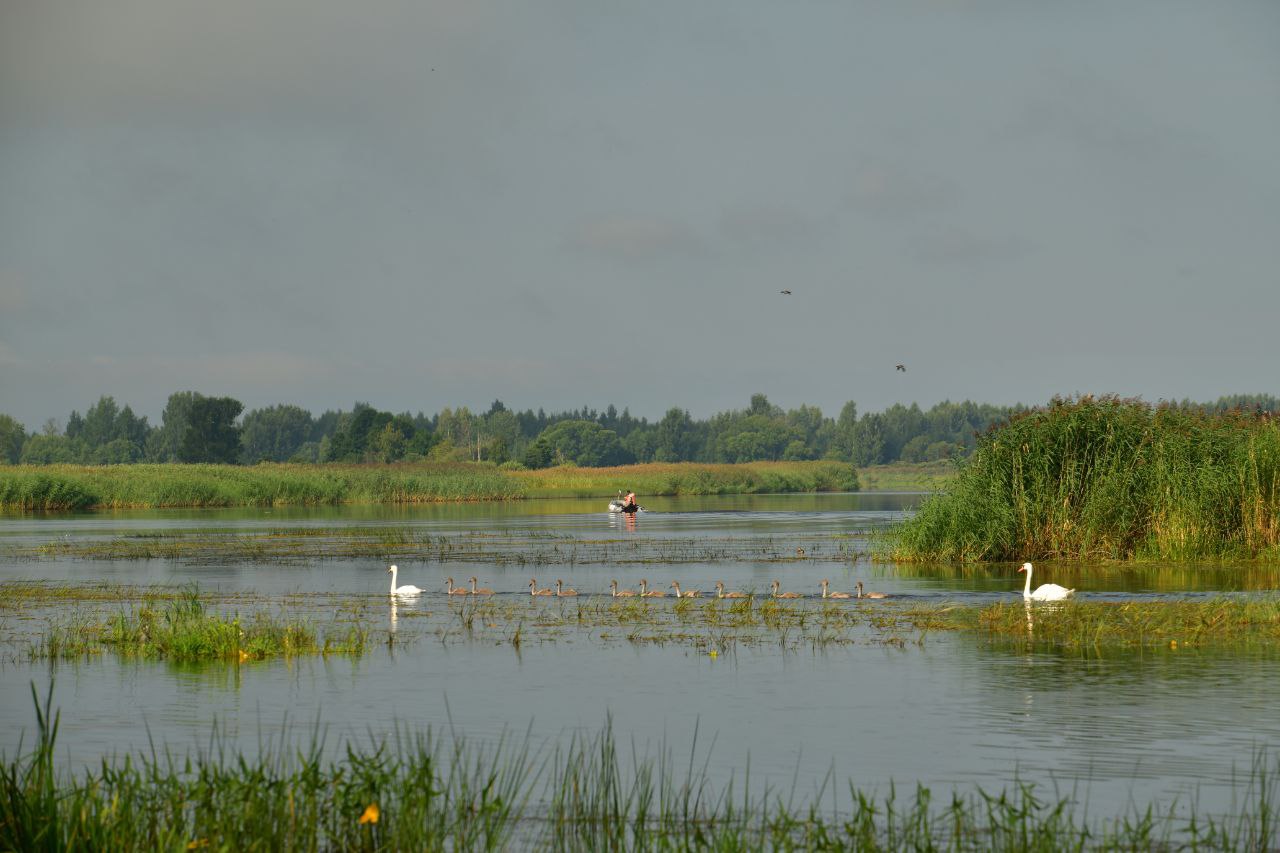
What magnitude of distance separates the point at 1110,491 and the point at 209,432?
12472cm

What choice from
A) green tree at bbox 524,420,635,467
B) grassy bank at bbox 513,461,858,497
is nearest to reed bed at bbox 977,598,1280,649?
grassy bank at bbox 513,461,858,497

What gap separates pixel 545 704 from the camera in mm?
15758

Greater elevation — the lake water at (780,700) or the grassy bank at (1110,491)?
the grassy bank at (1110,491)

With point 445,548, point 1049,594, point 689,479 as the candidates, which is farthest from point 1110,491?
point 689,479

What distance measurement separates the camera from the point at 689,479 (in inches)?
4245

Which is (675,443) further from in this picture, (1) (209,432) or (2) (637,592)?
(2) (637,592)

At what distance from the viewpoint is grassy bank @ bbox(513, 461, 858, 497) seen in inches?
3959

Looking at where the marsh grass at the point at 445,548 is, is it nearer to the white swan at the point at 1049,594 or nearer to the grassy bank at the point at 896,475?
the white swan at the point at 1049,594

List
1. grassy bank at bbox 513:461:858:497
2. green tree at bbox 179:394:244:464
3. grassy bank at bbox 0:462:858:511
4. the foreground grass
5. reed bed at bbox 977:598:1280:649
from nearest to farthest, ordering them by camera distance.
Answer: the foreground grass, reed bed at bbox 977:598:1280:649, grassy bank at bbox 0:462:858:511, grassy bank at bbox 513:461:858:497, green tree at bbox 179:394:244:464

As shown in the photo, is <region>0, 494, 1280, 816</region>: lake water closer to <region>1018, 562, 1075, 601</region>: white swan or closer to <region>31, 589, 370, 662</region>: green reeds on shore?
<region>31, 589, 370, 662</region>: green reeds on shore

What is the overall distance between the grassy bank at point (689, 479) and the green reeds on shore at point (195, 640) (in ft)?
247

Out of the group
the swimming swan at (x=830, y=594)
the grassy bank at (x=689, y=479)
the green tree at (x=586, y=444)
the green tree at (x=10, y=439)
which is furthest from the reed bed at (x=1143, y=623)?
the green tree at (x=586, y=444)

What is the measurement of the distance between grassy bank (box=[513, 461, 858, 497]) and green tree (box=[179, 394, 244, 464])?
48612mm

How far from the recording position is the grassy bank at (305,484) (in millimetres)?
74750
